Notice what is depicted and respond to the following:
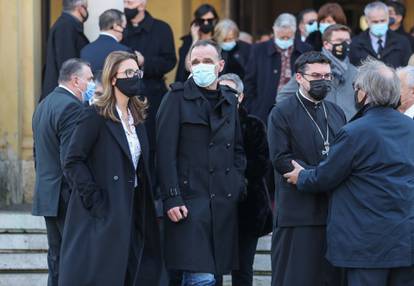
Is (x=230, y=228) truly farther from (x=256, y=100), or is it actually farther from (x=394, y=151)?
(x=256, y=100)

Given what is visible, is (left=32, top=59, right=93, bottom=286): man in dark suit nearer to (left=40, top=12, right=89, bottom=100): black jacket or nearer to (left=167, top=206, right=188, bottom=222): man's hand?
(left=167, top=206, right=188, bottom=222): man's hand

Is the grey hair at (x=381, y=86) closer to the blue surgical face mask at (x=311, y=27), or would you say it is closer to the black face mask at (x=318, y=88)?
the black face mask at (x=318, y=88)

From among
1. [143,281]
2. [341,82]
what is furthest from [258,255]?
[143,281]

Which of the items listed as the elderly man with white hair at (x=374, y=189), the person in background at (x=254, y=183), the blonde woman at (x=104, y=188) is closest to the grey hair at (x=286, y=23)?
the person in background at (x=254, y=183)

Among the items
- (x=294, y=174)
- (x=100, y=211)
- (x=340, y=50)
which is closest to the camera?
(x=294, y=174)

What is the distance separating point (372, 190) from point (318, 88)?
0.88 meters

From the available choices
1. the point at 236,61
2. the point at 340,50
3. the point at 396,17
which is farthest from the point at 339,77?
the point at 396,17

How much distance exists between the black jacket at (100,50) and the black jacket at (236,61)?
1.41 m

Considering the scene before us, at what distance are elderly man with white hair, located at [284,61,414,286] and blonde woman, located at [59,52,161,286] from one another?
1.29 m

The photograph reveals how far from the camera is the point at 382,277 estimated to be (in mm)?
7059

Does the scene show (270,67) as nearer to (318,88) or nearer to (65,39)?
(65,39)

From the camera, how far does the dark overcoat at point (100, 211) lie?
24.9ft

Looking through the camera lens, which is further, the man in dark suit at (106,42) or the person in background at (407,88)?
the man in dark suit at (106,42)

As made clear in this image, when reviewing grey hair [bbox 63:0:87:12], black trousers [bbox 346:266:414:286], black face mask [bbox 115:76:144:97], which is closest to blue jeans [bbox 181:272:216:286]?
black trousers [bbox 346:266:414:286]
